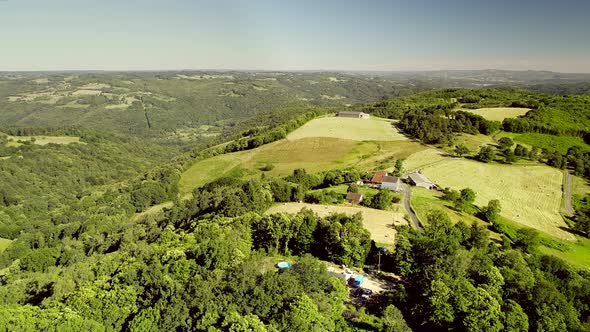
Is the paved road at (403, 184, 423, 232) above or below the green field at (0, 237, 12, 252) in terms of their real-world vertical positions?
above

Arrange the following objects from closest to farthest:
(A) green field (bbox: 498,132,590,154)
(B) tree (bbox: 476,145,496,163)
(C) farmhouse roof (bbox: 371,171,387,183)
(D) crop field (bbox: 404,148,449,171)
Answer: (C) farmhouse roof (bbox: 371,171,387,183), (B) tree (bbox: 476,145,496,163), (D) crop field (bbox: 404,148,449,171), (A) green field (bbox: 498,132,590,154)

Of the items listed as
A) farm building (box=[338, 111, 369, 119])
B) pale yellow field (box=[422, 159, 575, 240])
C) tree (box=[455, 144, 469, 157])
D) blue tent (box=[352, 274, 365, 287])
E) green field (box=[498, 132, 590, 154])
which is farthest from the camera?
farm building (box=[338, 111, 369, 119])

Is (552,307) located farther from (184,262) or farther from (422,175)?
Answer: (422,175)

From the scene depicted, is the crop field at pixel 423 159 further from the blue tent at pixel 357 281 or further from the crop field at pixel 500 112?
the blue tent at pixel 357 281

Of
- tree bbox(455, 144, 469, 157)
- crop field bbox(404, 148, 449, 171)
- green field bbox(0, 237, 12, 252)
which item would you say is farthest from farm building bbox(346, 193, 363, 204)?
green field bbox(0, 237, 12, 252)

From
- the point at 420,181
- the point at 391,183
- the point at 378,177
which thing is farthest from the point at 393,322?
the point at 420,181

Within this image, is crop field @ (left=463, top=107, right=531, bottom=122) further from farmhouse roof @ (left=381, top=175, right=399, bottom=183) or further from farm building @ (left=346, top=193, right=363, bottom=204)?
farm building @ (left=346, top=193, right=363, bottom=204)
